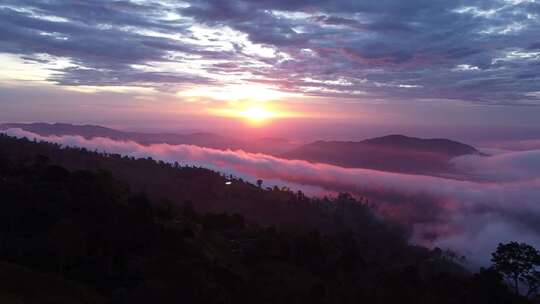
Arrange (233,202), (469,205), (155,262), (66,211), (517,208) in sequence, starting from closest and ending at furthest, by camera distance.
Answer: (155,262), (66,211), (233,202), (517,208), (469,205)

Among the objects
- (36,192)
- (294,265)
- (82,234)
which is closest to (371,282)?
(294,265)

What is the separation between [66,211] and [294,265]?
1768 cm

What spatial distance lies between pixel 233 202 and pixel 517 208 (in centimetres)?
9121

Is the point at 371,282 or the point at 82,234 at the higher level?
the point at 82,234

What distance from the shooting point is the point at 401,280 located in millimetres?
42875

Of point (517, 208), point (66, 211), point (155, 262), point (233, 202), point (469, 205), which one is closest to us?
point (155, 262)

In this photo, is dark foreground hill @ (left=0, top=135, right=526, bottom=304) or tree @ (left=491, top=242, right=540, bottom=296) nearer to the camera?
dark foreground hill @ (left=0, top=135, right=526, bottom=304)

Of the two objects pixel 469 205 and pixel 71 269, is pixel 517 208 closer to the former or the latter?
pixel 469 205

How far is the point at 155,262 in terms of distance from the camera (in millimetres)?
33625

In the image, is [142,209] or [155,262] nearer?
[155,262]

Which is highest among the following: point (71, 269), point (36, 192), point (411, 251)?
point (36, 192)

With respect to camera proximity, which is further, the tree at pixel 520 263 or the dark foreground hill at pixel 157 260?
the tree at pixel 520 263

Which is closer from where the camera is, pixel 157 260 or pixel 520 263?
pixel 157 260

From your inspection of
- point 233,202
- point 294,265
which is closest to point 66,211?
point 294,265
